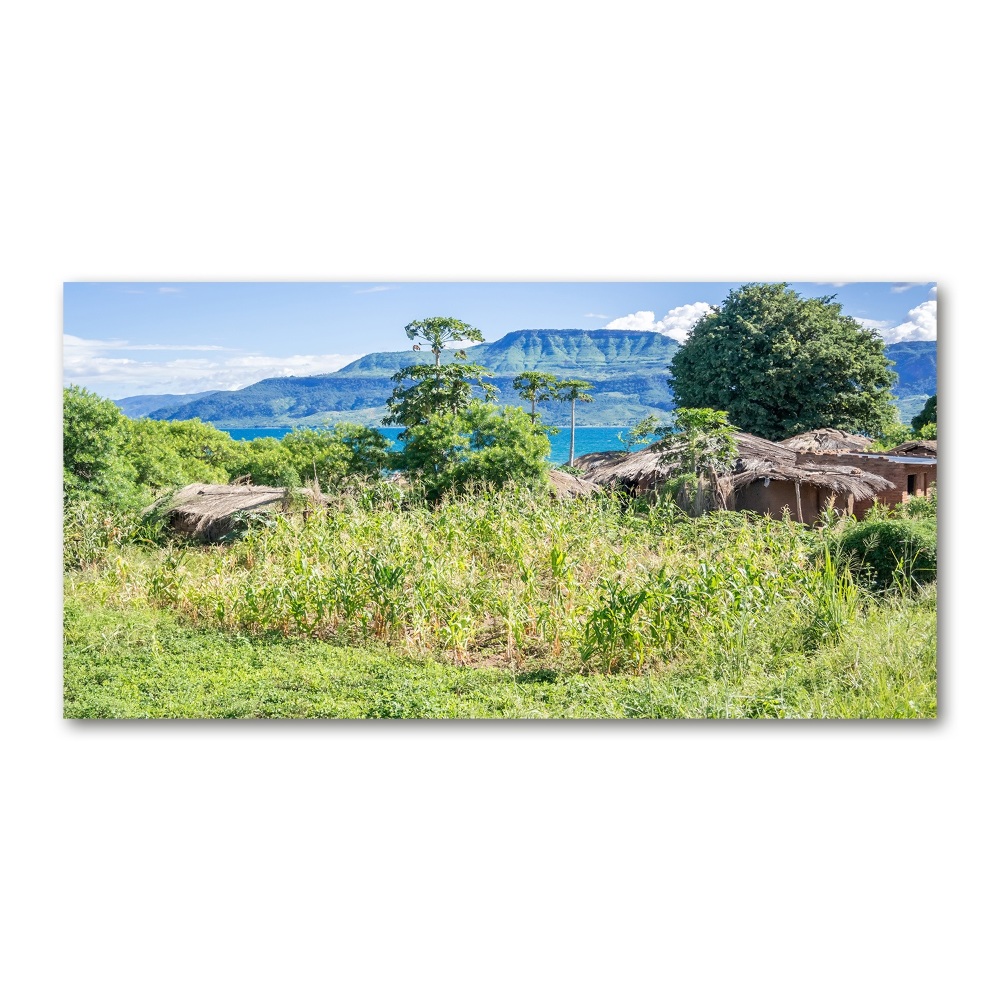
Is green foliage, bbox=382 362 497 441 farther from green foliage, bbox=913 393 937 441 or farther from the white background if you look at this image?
green foliage, bbox=913 393 937 441

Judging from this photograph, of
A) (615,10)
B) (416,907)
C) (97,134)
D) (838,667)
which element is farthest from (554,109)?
(416,907)

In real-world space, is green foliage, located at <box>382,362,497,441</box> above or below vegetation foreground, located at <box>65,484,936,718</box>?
above

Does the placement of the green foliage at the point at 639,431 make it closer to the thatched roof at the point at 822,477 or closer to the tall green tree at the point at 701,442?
the tall green tree at the point at 701,442

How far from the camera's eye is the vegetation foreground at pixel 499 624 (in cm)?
405

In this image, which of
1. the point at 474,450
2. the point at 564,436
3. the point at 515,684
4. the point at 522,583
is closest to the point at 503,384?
the point at 564,436

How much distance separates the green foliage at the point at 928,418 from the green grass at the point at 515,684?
2.42 ft

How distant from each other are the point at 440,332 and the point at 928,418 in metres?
2.36

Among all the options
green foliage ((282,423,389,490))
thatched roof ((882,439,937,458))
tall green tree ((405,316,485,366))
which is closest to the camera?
thatched roof ((882,439,937,458))

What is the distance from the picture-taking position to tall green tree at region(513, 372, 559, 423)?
4.82m

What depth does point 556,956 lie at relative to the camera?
12.0 ft

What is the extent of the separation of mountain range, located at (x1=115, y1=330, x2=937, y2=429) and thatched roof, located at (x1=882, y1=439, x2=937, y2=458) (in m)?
0.14

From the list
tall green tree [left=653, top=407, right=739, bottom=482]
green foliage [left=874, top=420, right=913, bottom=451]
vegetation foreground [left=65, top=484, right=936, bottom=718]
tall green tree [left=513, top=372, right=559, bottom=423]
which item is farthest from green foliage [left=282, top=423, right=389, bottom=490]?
green foliage [left=874, top=420, right=913, bottom=451]

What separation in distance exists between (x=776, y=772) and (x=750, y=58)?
312 cm

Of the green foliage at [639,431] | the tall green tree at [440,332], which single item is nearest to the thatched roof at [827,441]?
the green foliage at [639,431]
